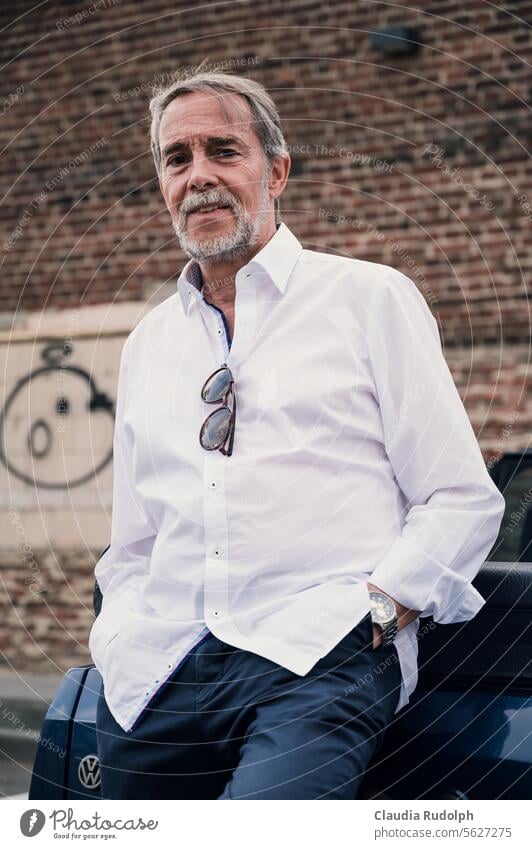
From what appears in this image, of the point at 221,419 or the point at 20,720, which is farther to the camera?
the point at 20,720

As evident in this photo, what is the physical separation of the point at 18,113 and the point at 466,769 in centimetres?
700

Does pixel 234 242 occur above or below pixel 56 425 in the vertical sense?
below

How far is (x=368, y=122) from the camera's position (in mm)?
6664

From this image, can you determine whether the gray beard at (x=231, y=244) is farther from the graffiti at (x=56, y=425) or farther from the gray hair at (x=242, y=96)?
the graffiti at (x=56, y=425)

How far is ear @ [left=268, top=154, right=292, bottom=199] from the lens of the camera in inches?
103

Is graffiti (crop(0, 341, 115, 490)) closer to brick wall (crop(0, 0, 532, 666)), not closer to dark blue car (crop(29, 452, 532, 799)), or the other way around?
brick wall (crop(0, 0, 532, 666))

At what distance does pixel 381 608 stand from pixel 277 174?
3.58 feet

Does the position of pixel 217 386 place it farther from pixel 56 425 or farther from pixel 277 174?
pixel 56 425

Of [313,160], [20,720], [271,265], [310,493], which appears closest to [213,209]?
[271,265]

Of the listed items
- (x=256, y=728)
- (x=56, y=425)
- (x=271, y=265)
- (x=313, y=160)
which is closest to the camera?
(x=256, y=728)

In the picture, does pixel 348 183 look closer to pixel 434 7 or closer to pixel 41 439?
pixel 434 7

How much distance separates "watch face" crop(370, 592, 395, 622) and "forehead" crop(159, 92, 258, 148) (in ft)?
3.45

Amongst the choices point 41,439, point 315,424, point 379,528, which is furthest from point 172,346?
point 41,439

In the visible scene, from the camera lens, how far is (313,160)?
6887mm
